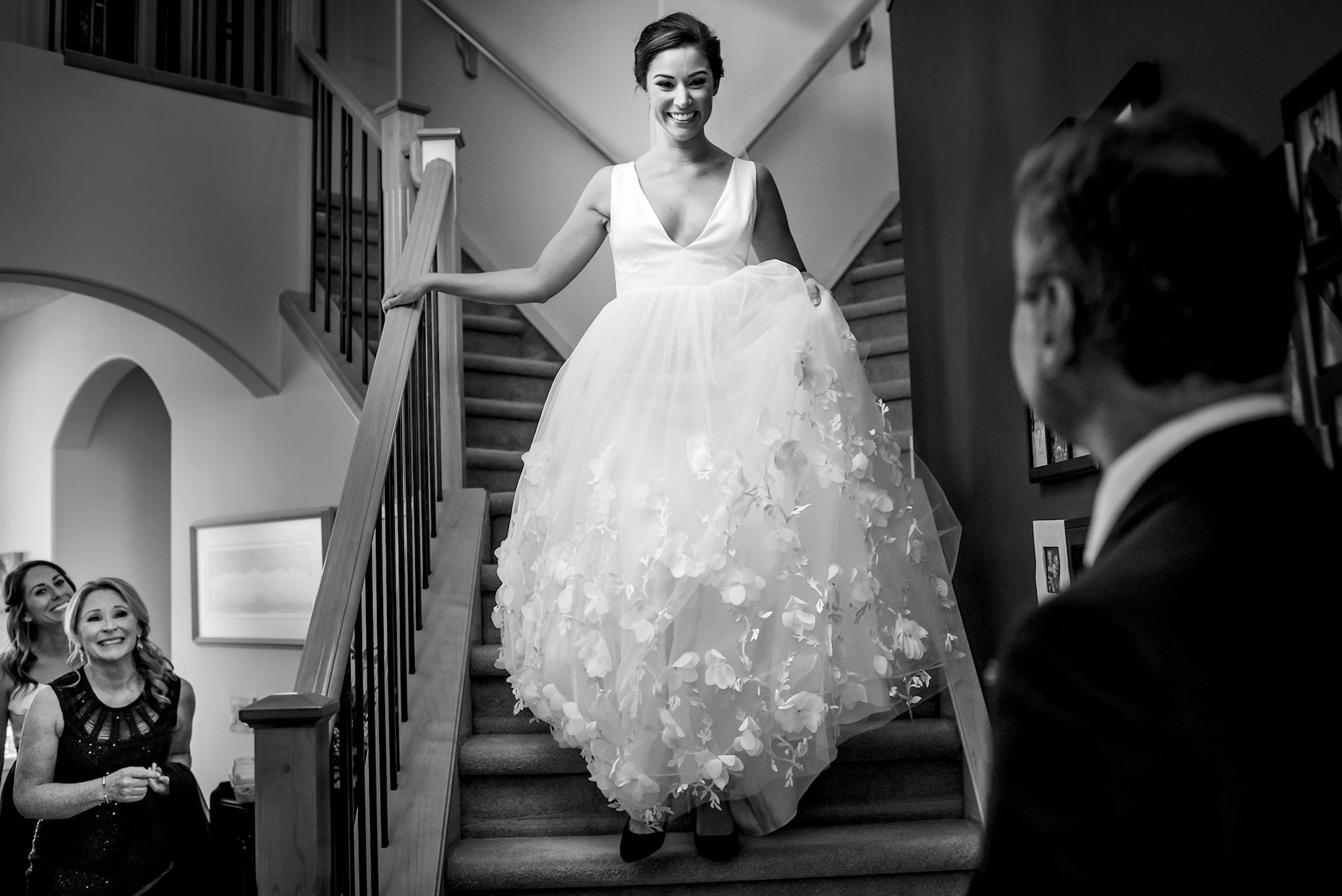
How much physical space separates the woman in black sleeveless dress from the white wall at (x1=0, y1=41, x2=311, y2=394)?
5.38 ft

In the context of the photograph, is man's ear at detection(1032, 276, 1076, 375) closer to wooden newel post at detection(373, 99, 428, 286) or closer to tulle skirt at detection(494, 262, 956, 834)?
tulle skirt at detection(494, 262, 956, 834)

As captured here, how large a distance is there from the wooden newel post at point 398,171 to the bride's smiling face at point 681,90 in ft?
4.11

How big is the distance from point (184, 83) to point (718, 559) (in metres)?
3.53

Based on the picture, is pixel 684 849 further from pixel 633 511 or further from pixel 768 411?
pixel 768 411

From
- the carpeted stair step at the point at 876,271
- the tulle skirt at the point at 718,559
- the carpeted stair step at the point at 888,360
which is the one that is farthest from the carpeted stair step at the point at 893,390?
the tulle skirt at the point at 718,559

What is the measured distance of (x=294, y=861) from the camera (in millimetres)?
1808

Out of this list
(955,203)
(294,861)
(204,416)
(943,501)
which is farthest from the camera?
(204,416)

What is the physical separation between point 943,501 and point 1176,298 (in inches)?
82.2

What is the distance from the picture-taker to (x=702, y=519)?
209cm

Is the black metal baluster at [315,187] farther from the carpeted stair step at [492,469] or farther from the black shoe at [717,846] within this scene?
the black shoe at [717,846]

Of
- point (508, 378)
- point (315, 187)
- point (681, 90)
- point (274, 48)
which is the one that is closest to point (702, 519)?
point (681, 90)

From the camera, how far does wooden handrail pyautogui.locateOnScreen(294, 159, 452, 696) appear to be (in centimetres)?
201

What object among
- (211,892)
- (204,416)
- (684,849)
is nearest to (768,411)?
(684,849)

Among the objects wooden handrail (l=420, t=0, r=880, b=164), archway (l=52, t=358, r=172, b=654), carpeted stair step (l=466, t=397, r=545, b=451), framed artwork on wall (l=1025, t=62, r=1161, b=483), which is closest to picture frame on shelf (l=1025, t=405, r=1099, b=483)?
framed artwork on wall (l=1025, t=62, r=1161, b=483)
